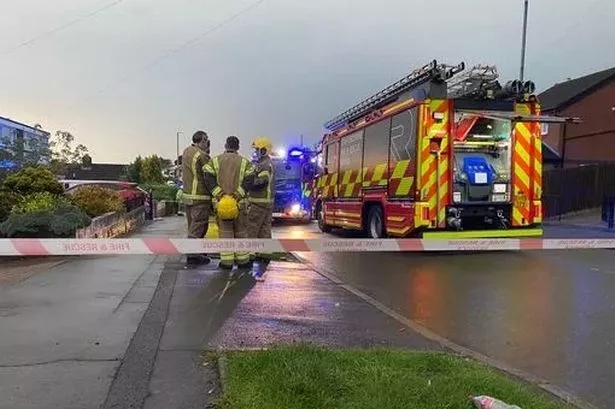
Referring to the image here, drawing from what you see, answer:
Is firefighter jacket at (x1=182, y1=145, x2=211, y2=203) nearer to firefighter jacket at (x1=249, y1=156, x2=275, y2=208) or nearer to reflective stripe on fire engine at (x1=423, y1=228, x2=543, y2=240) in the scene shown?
firefighter jacket at (x1=249, y1=156, x2=275, y2=208)

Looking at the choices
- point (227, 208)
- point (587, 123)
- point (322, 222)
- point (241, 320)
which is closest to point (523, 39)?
point (587, 123)

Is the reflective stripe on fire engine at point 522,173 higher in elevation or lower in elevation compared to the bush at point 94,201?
higher

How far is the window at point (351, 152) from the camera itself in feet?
51.4

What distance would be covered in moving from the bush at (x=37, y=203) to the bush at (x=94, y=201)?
158cm

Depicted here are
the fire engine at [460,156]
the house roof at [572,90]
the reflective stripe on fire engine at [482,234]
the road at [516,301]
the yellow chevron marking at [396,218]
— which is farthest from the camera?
the house roof at [572,90]

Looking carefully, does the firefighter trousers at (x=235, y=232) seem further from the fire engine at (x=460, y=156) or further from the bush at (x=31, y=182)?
the bush at (x=31, y=182)

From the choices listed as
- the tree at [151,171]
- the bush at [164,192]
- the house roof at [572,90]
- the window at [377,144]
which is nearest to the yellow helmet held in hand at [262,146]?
the window at [377,144]

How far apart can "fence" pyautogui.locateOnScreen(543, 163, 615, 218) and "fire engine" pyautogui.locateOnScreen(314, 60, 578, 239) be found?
52.5ft

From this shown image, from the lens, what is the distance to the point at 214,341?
17.7ft

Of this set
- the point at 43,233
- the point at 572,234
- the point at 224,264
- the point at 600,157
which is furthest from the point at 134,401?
the point at 600,157

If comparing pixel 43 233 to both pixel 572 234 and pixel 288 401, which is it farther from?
pixel 572 234

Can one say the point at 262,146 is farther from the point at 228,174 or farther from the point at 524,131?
the point at 524,131

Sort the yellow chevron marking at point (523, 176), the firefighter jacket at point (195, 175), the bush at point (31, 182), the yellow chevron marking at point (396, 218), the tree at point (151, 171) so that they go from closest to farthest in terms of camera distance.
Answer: the firefighter jacket at point (195, 175) → the yellow chevron marking at point (396, 218) → the yellow chevron marking at point (523, 176) → the bush at point (31, 182) → the tree at point (151, 171)

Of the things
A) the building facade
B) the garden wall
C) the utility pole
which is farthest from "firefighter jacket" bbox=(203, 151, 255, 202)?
the utility pole
